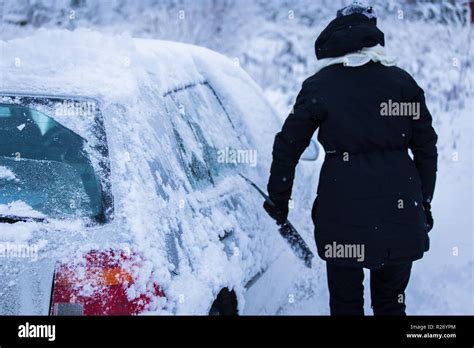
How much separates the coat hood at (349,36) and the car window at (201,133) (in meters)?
0.72

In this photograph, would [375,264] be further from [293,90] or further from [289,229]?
[293,90]

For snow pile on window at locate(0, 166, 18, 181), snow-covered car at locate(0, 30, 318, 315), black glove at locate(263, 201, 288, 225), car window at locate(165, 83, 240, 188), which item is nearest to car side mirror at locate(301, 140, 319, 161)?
car window at locate(165, 83, 240, 188)

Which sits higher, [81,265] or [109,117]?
[109,117]

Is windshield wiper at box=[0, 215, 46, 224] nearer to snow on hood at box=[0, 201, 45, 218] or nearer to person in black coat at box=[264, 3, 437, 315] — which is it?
snow on hood at box=[0, 201, 45, 218]

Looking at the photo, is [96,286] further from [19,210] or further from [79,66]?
[79,66]

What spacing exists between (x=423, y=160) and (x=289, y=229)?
947mm

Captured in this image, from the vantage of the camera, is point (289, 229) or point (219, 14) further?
point (219, 14)

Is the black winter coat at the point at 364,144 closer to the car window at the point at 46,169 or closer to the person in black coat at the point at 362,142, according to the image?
the person in black coat at the point at 362,142

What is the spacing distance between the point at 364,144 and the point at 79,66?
4.21ft

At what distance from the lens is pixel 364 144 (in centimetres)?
295

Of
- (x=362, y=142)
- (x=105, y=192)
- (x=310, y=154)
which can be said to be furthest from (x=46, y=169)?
(x=310, y=154)

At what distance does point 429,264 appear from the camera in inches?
198

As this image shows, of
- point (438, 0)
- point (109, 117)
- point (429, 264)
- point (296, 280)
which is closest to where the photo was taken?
point (109, 117)

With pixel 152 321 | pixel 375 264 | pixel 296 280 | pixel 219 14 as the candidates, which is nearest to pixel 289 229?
pixel 296 280
